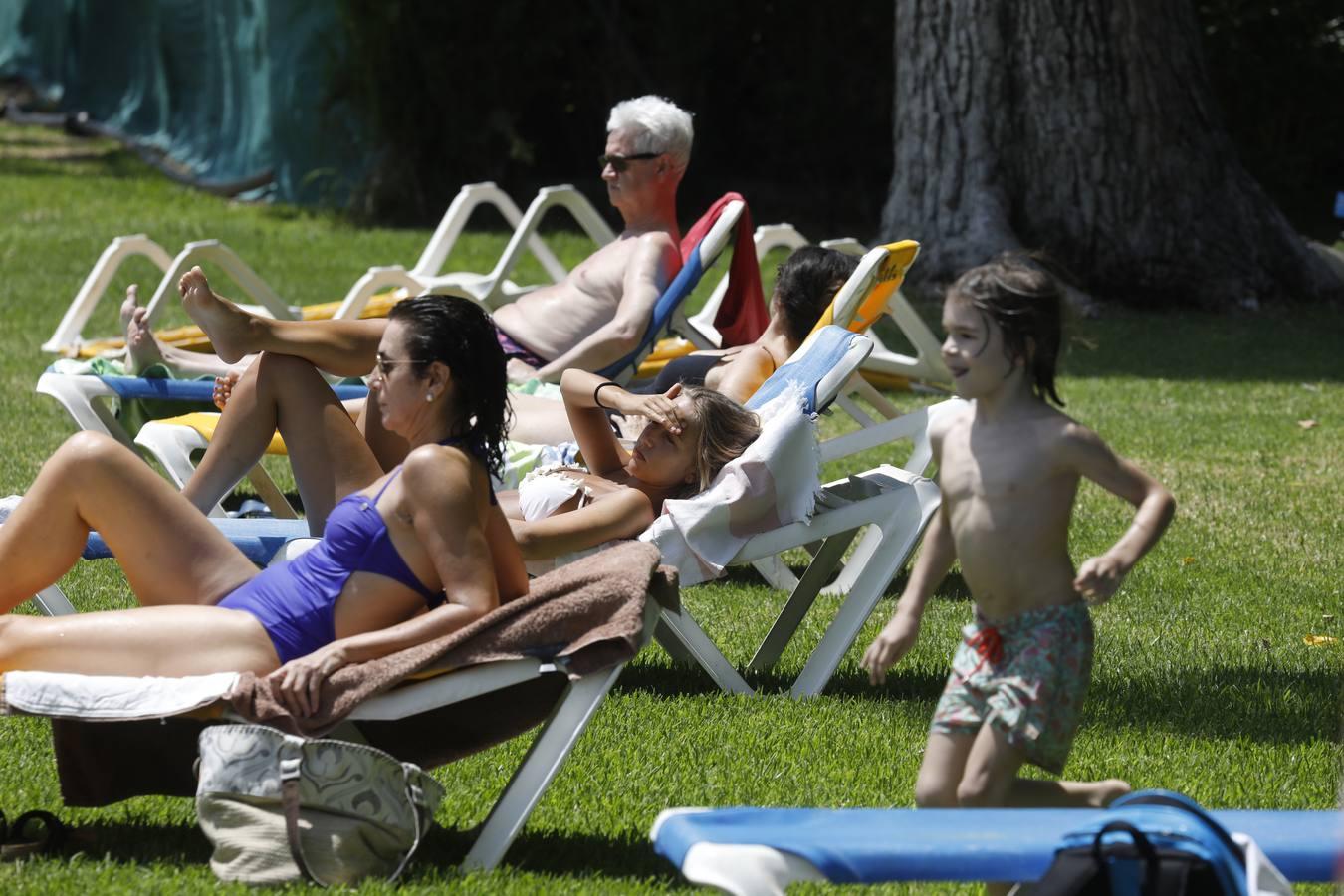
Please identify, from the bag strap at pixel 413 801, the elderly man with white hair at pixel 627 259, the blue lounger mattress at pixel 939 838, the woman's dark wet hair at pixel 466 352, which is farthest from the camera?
the elderly man with white hair at pixel 627 259

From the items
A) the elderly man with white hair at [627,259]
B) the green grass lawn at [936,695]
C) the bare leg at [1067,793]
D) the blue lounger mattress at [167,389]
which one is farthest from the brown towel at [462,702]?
the elderly man with white hair at [627,259]

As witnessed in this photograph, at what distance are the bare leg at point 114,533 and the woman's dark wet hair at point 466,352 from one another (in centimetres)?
63

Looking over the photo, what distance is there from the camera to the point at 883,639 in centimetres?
297

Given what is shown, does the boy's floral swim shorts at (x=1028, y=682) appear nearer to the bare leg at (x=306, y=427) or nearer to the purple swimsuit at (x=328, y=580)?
the purple swimsuit at (x=328, y=580)

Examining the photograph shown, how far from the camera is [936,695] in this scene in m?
4.57

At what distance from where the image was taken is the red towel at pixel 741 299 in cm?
636

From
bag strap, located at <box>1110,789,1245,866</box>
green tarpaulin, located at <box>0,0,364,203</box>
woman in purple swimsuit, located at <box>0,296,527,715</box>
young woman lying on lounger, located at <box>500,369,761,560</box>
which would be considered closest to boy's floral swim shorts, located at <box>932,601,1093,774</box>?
bag strap, located at <box>1110,789,1245,866</box>

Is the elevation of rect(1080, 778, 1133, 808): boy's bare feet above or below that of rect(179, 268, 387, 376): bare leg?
below

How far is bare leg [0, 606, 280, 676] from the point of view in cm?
332

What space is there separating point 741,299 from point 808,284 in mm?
954

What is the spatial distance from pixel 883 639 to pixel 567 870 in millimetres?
844

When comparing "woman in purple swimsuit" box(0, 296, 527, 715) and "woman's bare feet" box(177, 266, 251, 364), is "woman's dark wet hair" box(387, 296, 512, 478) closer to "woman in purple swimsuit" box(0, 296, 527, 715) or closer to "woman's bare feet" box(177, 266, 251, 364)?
"woman in purple swimsuit" box(0, 296, 527, 715)

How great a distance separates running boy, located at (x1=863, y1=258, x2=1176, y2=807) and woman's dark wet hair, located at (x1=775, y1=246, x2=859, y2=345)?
245cm

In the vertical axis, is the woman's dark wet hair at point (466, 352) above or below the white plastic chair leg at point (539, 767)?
above
